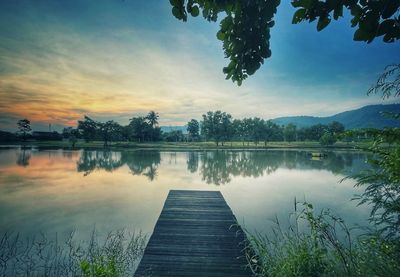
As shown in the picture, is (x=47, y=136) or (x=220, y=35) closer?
(x=220, y=35)

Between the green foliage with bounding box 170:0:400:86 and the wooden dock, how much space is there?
3.49 meters

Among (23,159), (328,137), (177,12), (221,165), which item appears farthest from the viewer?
(23,159)

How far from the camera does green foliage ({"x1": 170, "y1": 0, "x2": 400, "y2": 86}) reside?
174 cm

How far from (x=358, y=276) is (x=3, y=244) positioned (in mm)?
8719

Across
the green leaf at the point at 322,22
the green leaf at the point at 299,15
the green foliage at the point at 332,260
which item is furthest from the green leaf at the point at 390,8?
the green foliage at the point at 332,260

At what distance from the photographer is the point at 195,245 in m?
5.34

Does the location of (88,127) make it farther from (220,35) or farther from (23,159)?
(220,35)

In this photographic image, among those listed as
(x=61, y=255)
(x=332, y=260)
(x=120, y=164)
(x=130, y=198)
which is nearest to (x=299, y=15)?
(x=332, y=260)

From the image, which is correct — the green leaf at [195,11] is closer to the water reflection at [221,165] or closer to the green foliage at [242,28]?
the green foliage at [242,28]

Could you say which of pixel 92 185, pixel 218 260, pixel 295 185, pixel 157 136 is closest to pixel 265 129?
pixel 157 136

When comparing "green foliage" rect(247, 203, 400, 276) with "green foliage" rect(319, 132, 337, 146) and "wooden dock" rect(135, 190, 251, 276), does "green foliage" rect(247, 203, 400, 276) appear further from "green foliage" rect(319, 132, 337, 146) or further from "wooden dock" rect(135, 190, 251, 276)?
"green foliage" rect(319, 132, 337, 146)

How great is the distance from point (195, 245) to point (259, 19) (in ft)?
15.7

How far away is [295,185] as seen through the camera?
1623cm

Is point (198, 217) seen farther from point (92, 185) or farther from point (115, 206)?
point (92, 185)
